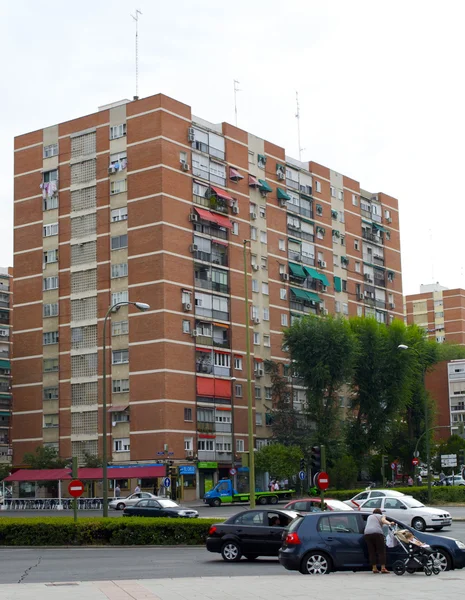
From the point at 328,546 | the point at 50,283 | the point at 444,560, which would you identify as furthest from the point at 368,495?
the point at 50,283

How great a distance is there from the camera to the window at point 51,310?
79062 millimetres

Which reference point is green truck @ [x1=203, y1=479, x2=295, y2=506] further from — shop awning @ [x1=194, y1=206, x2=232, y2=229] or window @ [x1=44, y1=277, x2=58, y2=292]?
window @ [x1=44, y1=277, x2=58, y2=292]

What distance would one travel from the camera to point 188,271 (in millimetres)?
75000

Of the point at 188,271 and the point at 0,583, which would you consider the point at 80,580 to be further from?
the point at 188,271

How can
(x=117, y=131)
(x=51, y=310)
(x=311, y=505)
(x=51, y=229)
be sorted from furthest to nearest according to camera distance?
1. (x=51, y=229)
2. (x=51, y=310)
3. (x=117, y=131)
4. (x=311, y=505)

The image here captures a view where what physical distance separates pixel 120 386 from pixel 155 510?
94.0 ft

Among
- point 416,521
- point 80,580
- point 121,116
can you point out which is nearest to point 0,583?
point 80,580

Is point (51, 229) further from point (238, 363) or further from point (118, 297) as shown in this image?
point (238, 363)

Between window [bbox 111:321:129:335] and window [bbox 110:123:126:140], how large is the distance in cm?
1476

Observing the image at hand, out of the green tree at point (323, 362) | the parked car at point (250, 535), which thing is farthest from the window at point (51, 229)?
the parked car at point (250, 535)

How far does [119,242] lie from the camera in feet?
247

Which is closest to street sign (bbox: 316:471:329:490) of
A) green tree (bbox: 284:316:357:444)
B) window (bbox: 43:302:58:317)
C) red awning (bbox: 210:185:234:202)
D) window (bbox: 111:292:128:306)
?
green tree (bbox: 284:316:357:444)

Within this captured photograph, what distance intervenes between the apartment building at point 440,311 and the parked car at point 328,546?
429ft

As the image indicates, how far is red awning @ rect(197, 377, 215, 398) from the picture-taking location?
74.1m
